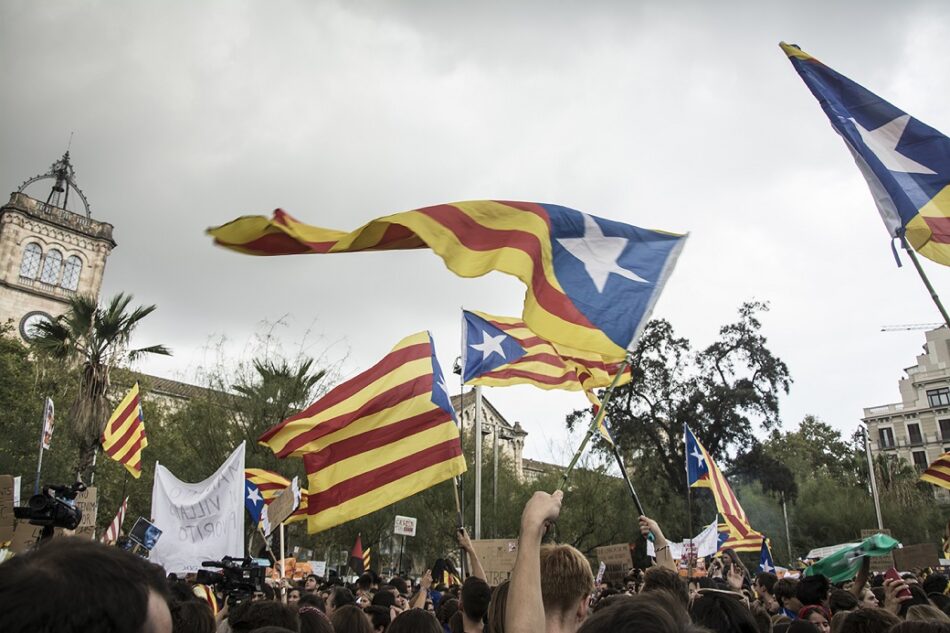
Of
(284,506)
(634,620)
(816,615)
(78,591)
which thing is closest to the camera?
(78,591)

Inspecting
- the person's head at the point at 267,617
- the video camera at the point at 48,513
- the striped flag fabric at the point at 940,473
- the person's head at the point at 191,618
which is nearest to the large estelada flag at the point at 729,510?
the striped flag fabric at the point at 940,473

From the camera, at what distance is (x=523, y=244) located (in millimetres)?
5727

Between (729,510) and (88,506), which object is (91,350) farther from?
(729,510)

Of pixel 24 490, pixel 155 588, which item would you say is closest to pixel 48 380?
pixel 24 490

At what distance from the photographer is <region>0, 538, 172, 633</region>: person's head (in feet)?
4.10

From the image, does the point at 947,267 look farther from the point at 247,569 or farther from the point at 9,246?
the point at 9,246

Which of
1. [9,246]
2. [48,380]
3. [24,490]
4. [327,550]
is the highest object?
[9,246]

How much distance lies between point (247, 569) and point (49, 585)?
19.9 feet

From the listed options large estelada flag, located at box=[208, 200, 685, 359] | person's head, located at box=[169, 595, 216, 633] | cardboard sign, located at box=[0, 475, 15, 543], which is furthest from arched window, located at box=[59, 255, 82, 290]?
person's head, located at box=[169, 595, 216, 633]

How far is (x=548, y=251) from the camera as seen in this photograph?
5.79m

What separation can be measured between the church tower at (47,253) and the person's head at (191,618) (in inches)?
2820

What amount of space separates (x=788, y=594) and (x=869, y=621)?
11.1 ft

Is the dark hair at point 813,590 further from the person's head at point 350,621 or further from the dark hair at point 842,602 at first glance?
the person's head at point 350,621

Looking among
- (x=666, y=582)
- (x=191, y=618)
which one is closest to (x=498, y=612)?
(x=666, y=582)
